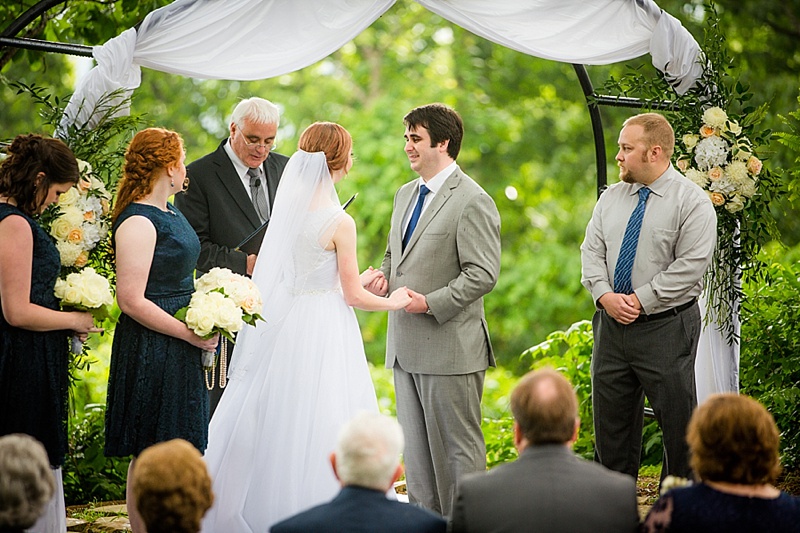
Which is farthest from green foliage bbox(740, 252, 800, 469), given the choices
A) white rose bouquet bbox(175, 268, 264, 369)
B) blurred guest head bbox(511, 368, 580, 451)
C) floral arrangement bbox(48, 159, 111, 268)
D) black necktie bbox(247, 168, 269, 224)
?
floral arrangement bbox(48, 159, 111, 268)

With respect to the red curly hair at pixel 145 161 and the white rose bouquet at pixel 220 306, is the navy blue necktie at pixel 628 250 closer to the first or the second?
the white rose bouquet at pixel 220 306

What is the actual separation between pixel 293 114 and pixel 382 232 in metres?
2.59

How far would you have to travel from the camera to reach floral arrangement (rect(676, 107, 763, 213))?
17.0 ft

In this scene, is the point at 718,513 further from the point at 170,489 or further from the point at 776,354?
the point at 776,354

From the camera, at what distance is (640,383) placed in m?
4.87

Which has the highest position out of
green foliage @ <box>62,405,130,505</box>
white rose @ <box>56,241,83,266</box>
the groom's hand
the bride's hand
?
white rose @ <box>56,241,83,266</box>

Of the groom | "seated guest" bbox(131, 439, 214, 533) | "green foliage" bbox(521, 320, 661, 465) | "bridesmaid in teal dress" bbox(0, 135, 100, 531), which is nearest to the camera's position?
"seated guest" bbox(131, 439, 214, 533)

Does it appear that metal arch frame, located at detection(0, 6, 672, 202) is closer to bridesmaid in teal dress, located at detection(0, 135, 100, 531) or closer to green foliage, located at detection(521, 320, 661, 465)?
bridesmaid in teal dress, located at detection(0, 135, 100, 531)

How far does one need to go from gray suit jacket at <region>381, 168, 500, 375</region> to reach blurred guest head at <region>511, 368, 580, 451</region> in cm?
186

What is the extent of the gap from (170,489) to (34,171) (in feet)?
5.85

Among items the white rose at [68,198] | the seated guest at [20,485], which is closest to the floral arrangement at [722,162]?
the white rose at [68,198]

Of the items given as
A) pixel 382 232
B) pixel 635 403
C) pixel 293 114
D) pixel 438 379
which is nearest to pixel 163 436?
pixel 438 379

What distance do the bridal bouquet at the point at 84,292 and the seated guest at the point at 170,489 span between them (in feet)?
4.96

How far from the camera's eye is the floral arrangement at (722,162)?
5168 millimetres
